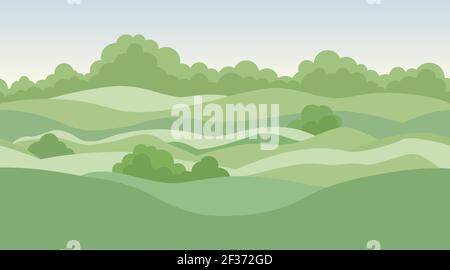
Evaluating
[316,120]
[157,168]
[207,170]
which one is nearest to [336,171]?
[316,120]

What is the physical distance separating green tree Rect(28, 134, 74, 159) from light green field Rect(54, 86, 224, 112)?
77.5 inches

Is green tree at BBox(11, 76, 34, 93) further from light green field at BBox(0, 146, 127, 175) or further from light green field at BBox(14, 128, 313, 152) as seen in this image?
light green field at BBox(0, 146, 127, 175)

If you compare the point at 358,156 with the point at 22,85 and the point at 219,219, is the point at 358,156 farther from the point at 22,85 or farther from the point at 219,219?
the point at 22,85

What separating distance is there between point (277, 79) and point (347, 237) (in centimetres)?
508

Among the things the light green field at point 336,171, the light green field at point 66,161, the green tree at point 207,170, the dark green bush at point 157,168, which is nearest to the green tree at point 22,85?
the light green field at point 66,161

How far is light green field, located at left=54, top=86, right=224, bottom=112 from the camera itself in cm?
1542

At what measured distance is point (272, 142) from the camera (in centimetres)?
1406

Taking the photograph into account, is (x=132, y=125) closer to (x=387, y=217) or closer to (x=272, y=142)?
(x=272, y=142)

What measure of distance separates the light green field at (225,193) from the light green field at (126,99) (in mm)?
2563

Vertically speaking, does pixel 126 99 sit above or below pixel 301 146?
above

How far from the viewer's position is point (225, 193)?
12.5 m

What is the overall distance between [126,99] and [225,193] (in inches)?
209

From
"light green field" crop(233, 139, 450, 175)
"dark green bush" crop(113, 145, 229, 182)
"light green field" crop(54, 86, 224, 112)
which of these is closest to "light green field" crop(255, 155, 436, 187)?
"light green field" crop(233, 139, 450, 175)
